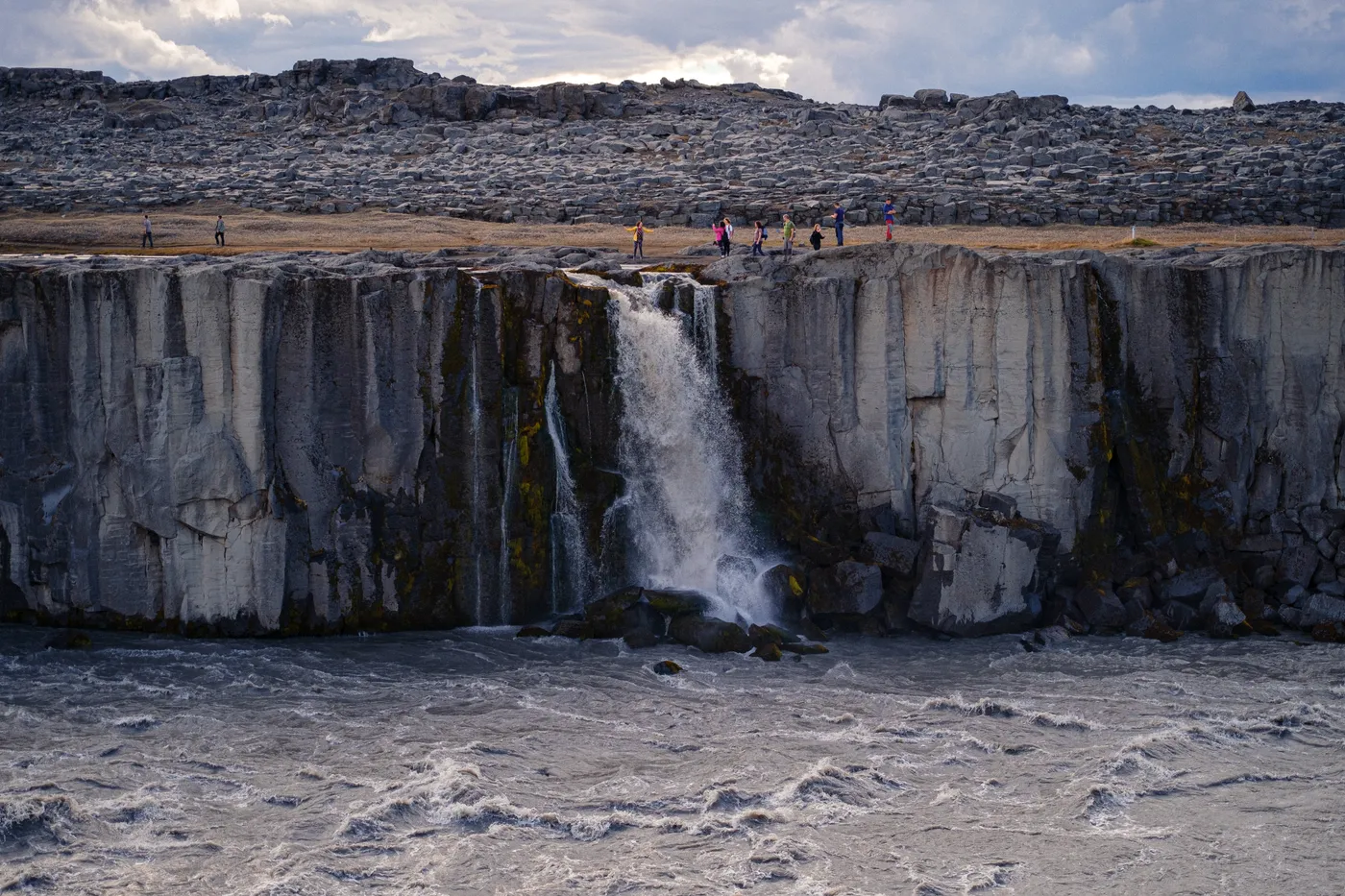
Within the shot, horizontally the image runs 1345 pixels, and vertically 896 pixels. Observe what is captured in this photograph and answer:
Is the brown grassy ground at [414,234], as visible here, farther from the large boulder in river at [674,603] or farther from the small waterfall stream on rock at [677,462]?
the large boulder in river at [674,603]

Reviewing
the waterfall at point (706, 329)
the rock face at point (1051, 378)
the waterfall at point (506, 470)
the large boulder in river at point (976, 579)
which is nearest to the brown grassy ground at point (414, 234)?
the waterfall at point (706, 329)

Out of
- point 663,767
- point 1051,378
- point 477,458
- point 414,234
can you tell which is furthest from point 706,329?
point 414,234

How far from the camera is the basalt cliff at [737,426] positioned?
98.3ft

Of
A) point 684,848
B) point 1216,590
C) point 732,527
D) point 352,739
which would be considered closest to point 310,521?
point 352,739

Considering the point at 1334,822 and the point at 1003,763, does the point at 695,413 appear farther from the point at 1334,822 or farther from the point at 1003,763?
the point at 1334,822

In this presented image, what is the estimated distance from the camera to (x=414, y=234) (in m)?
47.2

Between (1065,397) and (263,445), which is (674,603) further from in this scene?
(1065,397)

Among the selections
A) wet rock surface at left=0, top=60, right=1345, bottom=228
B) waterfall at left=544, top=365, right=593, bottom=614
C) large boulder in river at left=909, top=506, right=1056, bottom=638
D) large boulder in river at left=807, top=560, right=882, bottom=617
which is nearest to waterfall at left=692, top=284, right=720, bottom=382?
waterfall at left=544, top=365, right=593, bottom=614

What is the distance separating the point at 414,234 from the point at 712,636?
22.4m

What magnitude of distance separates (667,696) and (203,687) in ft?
28.1

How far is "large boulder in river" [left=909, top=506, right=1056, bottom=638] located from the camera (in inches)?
1216

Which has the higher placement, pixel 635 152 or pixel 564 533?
pixel 635 152

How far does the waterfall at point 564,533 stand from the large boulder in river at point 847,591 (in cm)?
491

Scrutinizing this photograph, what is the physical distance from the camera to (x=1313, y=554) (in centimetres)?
3288
